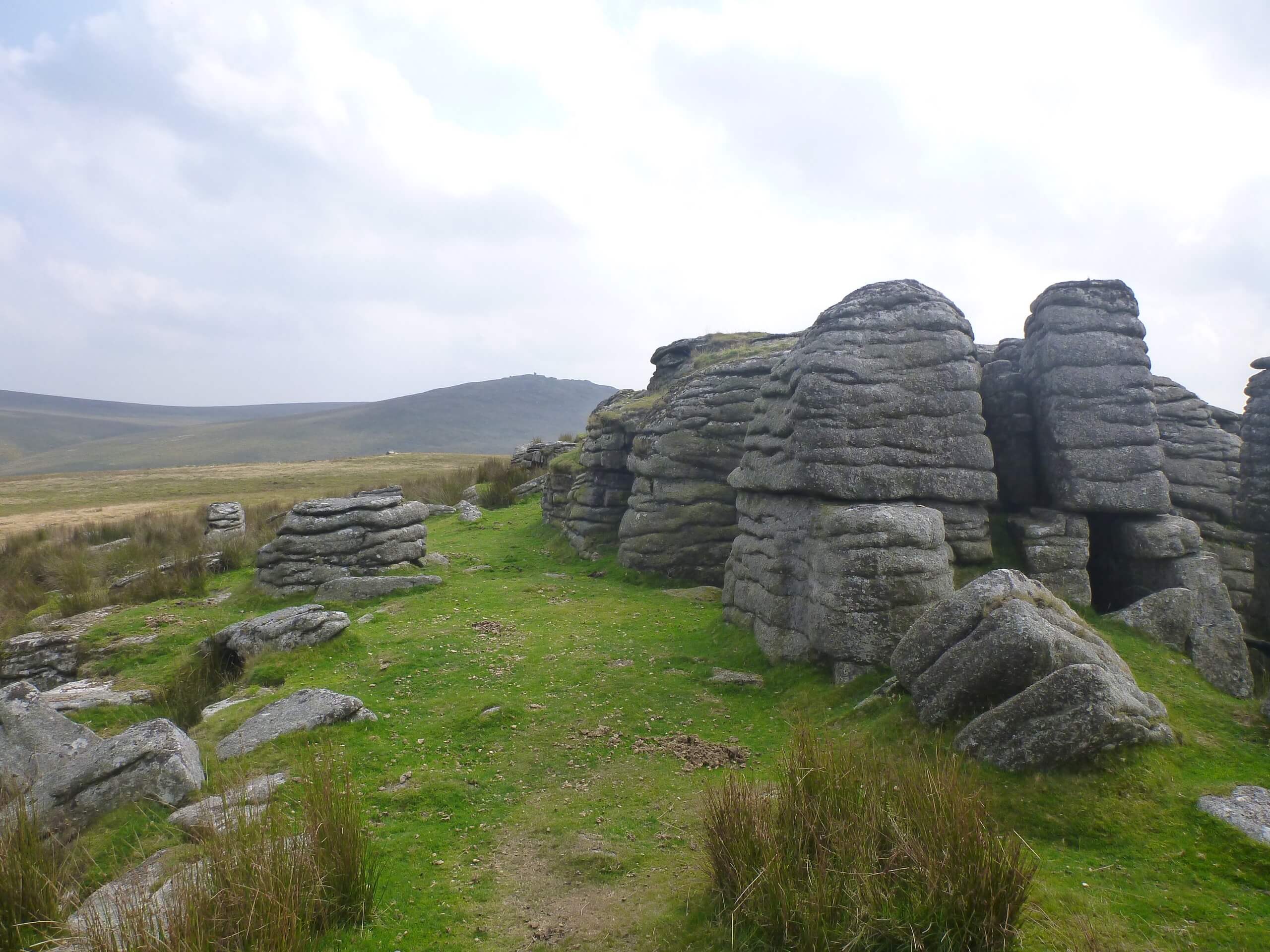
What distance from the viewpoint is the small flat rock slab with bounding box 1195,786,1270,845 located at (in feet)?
21.6

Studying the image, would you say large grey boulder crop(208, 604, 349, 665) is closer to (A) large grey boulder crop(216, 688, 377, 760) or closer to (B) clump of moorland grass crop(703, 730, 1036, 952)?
(A) large grey boulder crop(216, 688, 377, 760)

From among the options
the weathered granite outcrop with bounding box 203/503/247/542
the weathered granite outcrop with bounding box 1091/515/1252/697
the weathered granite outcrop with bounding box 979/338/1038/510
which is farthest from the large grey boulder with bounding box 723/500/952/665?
the weathered granite outcrop with bounding box 203/503/247/542

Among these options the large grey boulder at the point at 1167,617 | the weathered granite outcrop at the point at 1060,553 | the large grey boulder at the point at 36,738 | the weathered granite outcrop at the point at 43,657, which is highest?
the weathered granite outcrop at the point at 1060,553

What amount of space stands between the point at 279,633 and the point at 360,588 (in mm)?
3845

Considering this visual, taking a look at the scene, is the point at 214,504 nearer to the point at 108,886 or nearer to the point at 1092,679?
the point at 108,886

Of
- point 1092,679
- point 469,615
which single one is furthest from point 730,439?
point 1092,679

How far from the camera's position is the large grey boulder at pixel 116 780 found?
8.57 metres

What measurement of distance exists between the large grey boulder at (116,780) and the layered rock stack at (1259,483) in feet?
61.3

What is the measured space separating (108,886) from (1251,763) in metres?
11.4

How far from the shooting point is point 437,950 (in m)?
6.20

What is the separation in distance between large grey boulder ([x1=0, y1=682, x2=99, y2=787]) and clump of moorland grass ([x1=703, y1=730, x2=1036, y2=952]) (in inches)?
344

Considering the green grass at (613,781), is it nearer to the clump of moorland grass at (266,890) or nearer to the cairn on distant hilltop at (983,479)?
the clump of moorland grass at (266,890)

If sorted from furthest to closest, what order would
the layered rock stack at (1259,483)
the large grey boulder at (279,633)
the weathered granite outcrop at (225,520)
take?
the weathered granite outcrop at (225,520), the layered rock stack at (1259,483), the large grey boulder at (279,633)

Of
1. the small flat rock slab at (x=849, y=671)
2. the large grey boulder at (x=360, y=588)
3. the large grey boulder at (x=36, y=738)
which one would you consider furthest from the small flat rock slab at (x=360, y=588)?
the small flat rock slab at (x=849, y=671)
